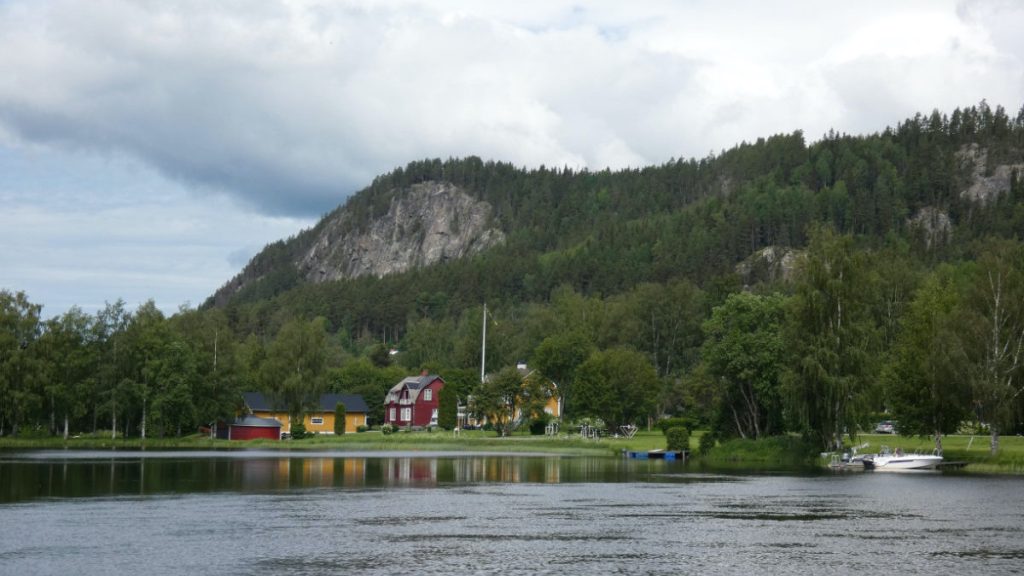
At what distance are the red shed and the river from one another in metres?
59.1

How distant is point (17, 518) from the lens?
133 ft

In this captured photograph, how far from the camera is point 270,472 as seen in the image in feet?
228

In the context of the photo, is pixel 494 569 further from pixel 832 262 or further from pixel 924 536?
pixel 832 262

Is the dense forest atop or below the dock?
atop

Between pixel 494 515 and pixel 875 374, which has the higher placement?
pixel 875 374

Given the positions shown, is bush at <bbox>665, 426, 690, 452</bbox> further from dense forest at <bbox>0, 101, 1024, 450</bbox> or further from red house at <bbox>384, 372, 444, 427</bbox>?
red house at <bbox>384, 372, 444, 427</bbox>

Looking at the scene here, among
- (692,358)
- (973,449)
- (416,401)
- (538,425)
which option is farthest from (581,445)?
(692,358)

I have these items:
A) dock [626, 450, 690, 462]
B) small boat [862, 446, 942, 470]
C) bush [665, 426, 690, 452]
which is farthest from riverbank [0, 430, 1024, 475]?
small boat [862, 446, 942, 470]

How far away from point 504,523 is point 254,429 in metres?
94.2

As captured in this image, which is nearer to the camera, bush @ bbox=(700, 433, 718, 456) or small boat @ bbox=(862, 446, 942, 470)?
small boat @ bbox=(862, 446, 942, 470)

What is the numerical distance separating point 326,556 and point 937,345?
170ft

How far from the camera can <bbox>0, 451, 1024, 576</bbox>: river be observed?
3141cm

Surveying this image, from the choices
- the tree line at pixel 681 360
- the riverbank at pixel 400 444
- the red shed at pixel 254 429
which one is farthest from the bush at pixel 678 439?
the red shed at pixel 254 429

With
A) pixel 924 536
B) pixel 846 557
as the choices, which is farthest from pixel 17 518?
pixel 924 536
